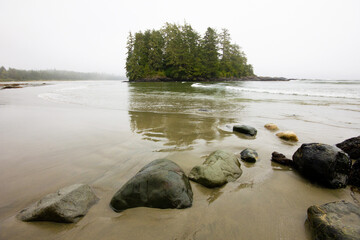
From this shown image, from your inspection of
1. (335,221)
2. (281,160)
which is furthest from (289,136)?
(335,221)

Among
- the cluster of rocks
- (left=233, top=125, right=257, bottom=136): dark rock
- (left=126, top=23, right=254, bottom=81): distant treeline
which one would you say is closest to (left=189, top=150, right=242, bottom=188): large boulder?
the cluster of rocks

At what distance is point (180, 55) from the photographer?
45.2m

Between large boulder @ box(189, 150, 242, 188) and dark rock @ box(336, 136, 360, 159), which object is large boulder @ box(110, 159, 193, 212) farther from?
dark rock @ box(336, 136, 360, 159)

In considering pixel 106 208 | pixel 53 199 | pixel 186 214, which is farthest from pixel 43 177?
pixel 186 214

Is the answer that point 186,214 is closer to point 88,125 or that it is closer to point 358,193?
point 358,193

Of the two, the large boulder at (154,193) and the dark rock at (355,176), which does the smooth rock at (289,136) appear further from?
the large boulder at (154,193)

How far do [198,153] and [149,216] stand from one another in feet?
5.42

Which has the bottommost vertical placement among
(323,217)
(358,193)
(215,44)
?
(358,193)

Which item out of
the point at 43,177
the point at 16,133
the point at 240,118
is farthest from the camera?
the point at 240,118

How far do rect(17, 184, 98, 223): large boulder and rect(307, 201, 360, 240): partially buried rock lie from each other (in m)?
2.19

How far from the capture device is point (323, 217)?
59.4 inches

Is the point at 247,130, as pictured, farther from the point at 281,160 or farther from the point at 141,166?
the point at 141,166

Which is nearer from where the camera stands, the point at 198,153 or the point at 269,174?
the point at 269,174

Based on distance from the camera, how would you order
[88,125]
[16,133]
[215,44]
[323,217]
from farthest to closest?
[215,44] → [88,125] → [16,133] → [323,217]
